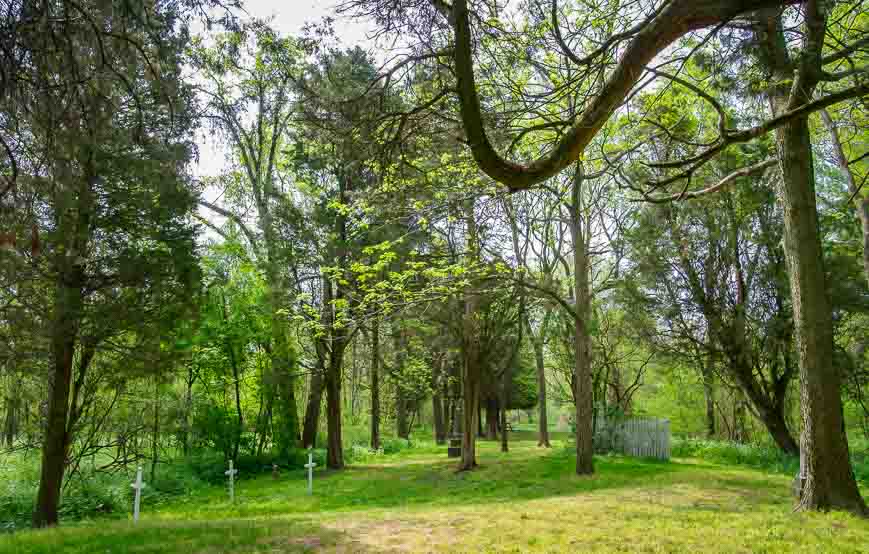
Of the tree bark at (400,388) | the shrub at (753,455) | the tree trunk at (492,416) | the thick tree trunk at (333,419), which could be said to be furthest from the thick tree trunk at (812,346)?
the tree trunk at (492,416)

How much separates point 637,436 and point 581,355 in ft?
19.3

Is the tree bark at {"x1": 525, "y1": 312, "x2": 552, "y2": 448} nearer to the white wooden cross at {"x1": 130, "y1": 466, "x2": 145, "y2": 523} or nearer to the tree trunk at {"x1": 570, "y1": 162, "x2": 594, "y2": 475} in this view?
the tree trunk at {"x1": 570, "y1": 162, "x2": 594, "y2": 475}

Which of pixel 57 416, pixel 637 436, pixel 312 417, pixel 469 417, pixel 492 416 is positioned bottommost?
pixel 492 416

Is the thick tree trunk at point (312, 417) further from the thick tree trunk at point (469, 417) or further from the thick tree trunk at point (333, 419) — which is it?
the thick tree trunk at point (469, 417)

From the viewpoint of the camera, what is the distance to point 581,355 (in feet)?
40.8

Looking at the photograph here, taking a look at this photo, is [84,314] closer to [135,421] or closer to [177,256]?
[177,256]

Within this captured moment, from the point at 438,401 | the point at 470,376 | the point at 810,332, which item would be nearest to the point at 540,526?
the point at 810,332

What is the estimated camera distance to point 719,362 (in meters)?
15.2

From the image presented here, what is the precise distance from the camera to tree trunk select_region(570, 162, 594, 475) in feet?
39.3

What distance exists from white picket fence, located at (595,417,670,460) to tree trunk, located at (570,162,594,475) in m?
4.69

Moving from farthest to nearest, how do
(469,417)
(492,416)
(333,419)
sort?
(492,416), (333,419), (469,417)

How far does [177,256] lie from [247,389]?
9543 millimetres

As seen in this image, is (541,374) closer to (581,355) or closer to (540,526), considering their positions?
(581,355)

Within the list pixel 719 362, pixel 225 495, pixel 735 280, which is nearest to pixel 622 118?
pixel 735 280
